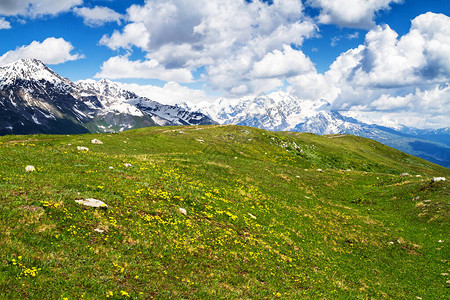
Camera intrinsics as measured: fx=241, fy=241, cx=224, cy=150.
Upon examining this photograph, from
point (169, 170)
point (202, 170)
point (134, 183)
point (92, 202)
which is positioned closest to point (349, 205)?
point (202, 170)

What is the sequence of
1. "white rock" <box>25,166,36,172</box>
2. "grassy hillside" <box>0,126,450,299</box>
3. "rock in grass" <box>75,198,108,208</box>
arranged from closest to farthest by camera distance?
1. "grassy hillside" <box>0,126,450,299</box>
2. "rock in grass" <box>75,198,108,208</box>
3. "white rock" <box>25,166,36,172</box>

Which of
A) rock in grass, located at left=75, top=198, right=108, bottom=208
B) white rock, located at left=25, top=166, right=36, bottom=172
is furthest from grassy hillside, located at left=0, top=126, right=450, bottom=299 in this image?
white rock, located at left=25, top=166, right=36, bottom=172

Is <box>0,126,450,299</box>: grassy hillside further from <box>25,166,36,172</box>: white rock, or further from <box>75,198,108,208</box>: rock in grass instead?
<box>25,166,36,172</box>: white rock

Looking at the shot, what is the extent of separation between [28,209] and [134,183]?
31.7 ft

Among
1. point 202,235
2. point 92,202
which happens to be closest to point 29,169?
point 92,202

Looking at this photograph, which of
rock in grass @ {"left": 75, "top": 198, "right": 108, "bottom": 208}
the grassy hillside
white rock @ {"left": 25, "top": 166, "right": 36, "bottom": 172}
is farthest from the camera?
white rock @ {"left": 25, "top": 166, "right": 36, "bottom": 172}

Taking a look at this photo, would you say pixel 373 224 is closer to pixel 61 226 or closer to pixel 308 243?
pixel 308 243

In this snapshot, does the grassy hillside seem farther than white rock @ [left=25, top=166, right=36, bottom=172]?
No

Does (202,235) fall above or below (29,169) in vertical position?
below

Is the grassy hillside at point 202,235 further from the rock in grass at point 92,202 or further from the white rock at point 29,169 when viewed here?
the white rock at point 29,169

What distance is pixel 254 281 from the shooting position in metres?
15.3

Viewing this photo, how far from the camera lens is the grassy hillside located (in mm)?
11961

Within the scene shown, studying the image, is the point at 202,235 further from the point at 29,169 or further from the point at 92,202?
the point at 29,169

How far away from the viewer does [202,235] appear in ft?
60.1
